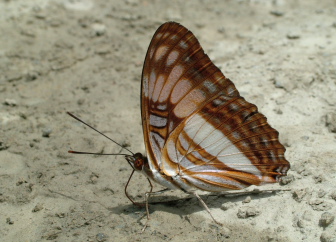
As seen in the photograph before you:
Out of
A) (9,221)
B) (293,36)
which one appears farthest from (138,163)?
(293,36)

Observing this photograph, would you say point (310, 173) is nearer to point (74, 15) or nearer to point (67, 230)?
point (67, 230)

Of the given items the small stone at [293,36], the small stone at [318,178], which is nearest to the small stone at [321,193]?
the small stone at [318,178]

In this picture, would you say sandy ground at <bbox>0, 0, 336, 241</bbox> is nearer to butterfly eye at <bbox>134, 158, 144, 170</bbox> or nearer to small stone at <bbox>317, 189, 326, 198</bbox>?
small stone at <bbox>317, 189, 326, 198</bbox>

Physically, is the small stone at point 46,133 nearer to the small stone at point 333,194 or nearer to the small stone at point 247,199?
the small stone at point 247,199

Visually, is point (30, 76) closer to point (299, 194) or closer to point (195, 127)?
point (195, 127)

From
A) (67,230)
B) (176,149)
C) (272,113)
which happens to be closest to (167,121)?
(176,149)
